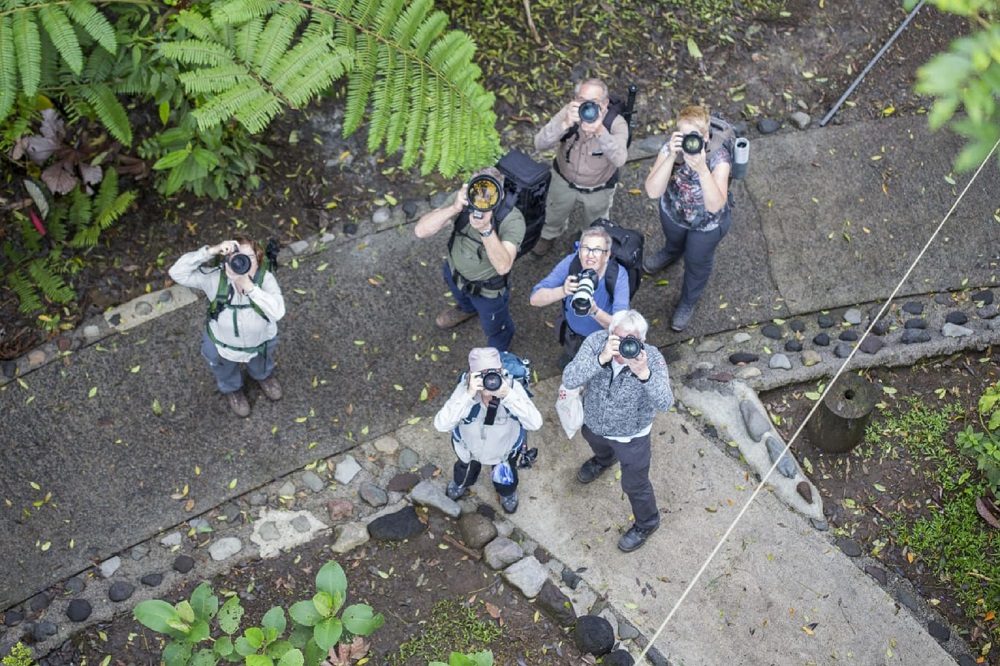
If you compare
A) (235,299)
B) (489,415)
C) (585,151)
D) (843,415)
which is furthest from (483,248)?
(843,415)

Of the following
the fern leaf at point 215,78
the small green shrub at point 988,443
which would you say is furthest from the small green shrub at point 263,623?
the small green shrub at point 988,443

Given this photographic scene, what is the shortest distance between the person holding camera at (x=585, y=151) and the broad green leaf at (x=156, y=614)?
359 cm

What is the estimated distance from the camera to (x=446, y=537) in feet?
19.0

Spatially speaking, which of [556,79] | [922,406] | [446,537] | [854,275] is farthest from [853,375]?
[556,79]

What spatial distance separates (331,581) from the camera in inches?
142

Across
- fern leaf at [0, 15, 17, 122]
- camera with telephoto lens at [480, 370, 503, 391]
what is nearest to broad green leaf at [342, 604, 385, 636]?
camera with telephoto lens at [480, 370, 503, 391]

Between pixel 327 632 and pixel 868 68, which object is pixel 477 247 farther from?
pixel 868 68

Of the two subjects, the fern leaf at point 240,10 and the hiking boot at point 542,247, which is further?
the hiking boot at point 542,247

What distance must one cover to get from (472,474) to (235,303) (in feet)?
5.82

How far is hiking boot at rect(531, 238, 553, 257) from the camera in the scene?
6.85 m

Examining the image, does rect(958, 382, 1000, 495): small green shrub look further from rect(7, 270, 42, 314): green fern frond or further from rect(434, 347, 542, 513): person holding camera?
rect(7, 270, 42, 314): green fern frond

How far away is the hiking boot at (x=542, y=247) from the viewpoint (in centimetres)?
685

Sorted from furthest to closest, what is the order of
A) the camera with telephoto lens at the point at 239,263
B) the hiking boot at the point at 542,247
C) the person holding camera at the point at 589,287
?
the hiking boot at the point at 542,247
the person holding camera at the point at 589,287
the camera with telephoto lens at the point at 239,263

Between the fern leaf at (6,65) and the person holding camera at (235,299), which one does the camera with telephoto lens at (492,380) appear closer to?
the person holding camera at (235,299)
